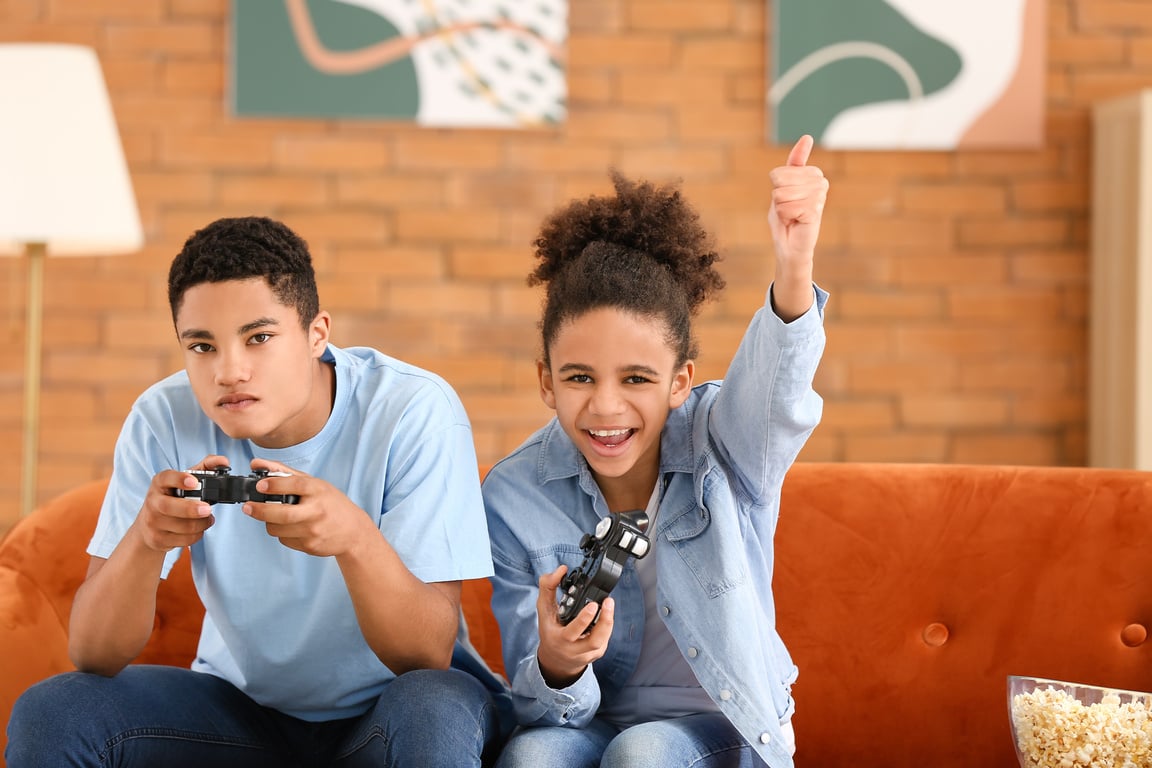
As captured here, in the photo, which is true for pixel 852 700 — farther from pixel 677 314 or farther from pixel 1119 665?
pixel 677 314

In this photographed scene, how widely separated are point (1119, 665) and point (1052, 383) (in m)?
1.48

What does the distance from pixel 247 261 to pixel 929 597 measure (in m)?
1.01

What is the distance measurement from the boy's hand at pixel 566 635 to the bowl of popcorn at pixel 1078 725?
0.49 metres

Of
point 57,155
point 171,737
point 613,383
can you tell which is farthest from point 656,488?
point 57,155

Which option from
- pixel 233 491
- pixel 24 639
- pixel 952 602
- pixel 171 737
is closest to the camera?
pixel 233 491

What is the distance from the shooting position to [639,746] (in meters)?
1.29

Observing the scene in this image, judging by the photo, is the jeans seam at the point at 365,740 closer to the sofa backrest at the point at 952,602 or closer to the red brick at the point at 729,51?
the sofa backrest at the point at 952,602

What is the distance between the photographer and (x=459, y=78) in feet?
9.43

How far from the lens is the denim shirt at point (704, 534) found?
1359 mm

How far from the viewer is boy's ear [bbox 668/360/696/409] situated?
147 centimetres

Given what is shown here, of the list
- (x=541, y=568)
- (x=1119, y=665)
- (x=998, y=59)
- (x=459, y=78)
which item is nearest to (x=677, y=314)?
(x=541, y=568)

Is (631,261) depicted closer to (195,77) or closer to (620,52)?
A: (620,52)

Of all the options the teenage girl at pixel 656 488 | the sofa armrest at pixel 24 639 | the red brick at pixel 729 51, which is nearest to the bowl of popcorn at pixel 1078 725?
the teenage girl at pixel 656 488

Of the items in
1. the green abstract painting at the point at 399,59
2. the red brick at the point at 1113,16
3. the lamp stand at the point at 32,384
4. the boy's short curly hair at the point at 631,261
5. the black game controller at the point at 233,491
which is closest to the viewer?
the black game controller at the point at 233,491
